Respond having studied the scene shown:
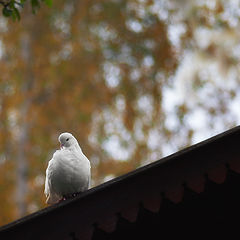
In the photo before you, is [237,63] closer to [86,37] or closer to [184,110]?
[184,110]

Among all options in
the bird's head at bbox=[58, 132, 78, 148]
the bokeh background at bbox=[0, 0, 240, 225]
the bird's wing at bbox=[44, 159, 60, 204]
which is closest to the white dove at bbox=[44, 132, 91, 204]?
the bird's wing at bbox=[44, 159, 60, 204]

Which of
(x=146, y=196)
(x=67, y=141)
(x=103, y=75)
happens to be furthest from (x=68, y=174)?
(x=103, y=75)

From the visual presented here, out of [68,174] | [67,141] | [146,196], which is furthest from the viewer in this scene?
[67,141]

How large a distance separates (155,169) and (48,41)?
12.1 meters

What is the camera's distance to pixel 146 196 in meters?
3.13

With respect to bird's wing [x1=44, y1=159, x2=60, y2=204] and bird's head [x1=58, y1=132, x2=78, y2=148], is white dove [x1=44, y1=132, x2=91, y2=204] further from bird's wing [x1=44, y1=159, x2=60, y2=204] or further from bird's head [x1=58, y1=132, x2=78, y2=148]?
bird's head [x1=58, y1=132, x2=78, y2=148]

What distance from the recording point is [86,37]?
50.4 ft

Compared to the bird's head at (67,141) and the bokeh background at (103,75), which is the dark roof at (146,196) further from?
the bokeh background at (103,75)

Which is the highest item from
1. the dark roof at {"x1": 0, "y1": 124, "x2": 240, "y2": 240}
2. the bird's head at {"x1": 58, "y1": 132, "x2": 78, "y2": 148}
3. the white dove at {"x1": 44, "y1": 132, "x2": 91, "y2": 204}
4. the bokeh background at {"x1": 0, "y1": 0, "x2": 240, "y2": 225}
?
the bokeh background at {"x1": 0, "y1": 0, "x2": 240, "y2": 225}

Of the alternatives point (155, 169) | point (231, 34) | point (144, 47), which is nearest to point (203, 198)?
point (155, 169)

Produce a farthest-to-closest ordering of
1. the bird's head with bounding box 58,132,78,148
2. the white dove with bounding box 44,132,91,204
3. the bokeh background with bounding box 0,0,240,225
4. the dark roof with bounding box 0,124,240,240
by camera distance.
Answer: the bokeh background with bounding box 0,0,240,225, the bird's head with bounding box 58,132,78,148, the white dove with bounding box 44,132,91,204, the dark roof with bounding box 0,124,240,240

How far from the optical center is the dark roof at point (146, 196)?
3072 millimetres

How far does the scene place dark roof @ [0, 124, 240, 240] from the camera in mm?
3072

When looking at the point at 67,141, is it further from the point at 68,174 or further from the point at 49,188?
the point at 68,174
